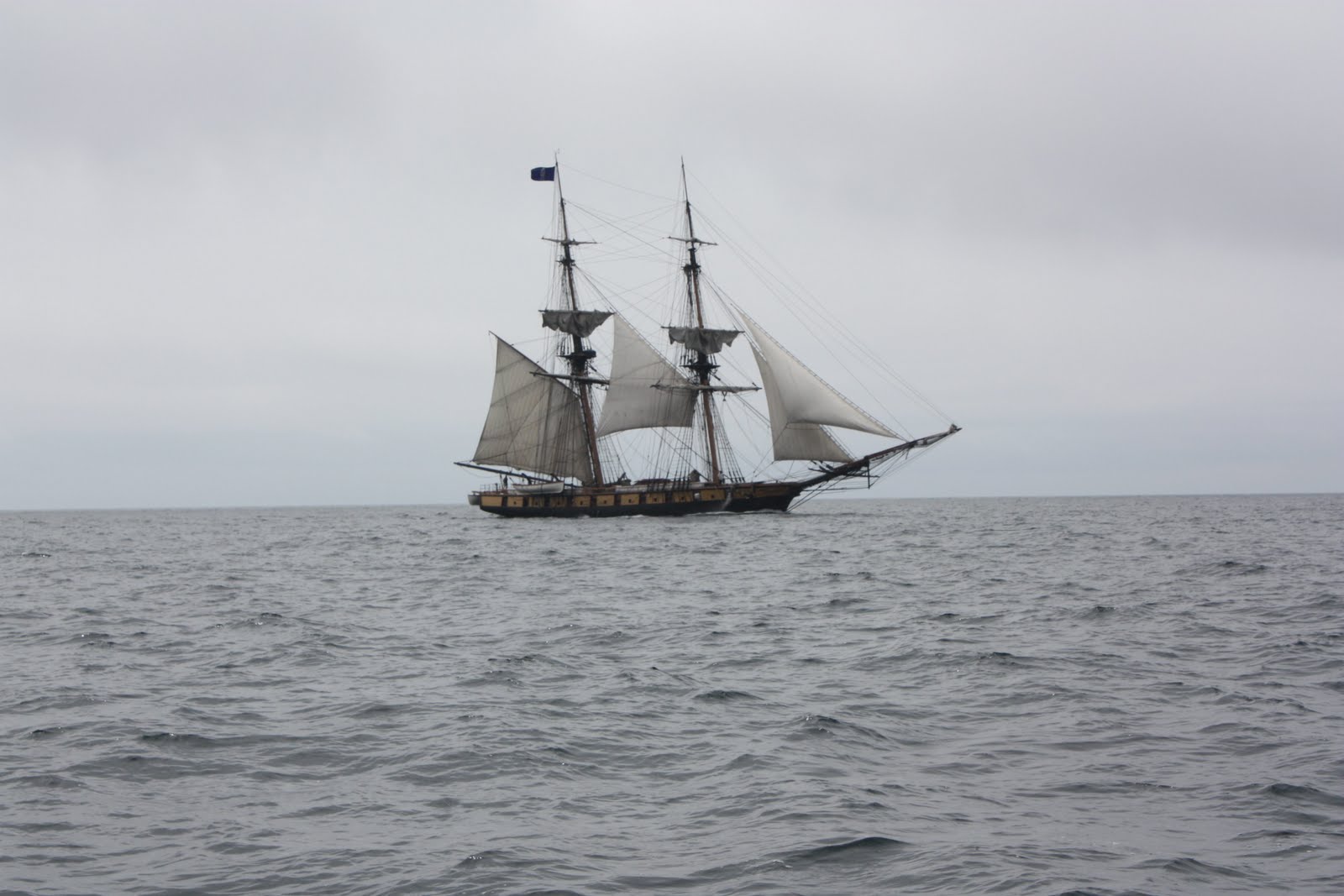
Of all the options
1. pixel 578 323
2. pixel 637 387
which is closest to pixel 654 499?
pixel 637 387

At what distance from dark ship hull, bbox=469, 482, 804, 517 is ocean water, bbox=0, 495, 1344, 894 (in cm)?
5668

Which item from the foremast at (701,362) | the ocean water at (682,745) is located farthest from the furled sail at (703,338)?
the ocean water at (682,745)

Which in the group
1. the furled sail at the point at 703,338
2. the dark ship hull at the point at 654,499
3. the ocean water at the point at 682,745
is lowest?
the ocean water at the point at 682,745

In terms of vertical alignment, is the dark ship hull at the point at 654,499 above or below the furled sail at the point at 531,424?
below

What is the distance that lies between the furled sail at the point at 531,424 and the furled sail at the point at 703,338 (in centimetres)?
1010

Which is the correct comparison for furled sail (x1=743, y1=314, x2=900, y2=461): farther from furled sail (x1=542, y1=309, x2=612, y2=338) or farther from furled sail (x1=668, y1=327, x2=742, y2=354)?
furled sail (x1=542, y1=309, x2=612, y2=338)

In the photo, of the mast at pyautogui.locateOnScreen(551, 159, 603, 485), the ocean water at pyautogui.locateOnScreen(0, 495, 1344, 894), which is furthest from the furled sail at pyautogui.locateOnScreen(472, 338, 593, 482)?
the ocean water at pyautogui.locateOnScreen(0, 495, 1344, 894)

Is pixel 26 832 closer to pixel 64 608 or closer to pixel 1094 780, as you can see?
pixel 1094 780

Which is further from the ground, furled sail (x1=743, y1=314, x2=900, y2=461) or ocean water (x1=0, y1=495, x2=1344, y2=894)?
furled sail (x1=743, y1=314, x2=900, y2=461)

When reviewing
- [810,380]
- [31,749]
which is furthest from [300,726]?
[810,380]

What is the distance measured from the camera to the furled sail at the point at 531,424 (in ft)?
293

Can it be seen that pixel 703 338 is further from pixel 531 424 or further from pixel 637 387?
pixel 531 424

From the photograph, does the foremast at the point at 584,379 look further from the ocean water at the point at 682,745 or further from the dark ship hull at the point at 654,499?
the ocean water at the point at 682,745

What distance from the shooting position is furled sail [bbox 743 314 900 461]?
79000 mm
